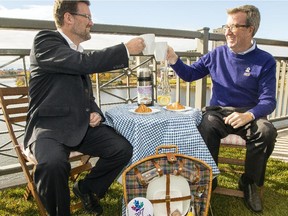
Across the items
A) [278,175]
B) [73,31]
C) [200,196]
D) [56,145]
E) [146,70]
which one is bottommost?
[278,175]

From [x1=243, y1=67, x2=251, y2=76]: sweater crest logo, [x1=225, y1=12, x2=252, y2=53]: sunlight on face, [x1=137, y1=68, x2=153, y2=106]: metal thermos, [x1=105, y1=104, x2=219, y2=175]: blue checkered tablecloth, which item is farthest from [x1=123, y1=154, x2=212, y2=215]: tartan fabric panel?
[x1=225, y1=12, x2=252, y2=53]: sunlight on face

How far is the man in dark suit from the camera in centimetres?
160

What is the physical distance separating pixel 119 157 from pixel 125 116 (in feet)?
1.16

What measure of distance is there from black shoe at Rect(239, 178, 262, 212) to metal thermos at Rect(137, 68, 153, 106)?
1.14 metres

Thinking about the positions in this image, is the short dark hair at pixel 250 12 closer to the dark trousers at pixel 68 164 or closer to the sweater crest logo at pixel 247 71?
the sweater crest logo at pixel 247 71

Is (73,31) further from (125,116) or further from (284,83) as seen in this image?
(284,83)

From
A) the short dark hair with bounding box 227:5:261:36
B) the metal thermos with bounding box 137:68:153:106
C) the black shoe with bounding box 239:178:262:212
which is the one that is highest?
the short dark hair with bounding box 227:5:261:36

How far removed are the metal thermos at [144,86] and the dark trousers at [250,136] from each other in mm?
500

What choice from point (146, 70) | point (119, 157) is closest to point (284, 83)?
point (146, 70)

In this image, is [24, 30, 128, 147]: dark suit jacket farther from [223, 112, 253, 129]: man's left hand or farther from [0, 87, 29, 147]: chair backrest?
[223, 112, 253, 129]: man's left hand

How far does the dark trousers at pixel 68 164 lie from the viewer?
155cm

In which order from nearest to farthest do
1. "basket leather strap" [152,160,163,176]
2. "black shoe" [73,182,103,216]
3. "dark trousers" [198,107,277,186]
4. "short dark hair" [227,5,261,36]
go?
"basket leather strap" [152,160,163,176] < "dark trousers" [198,107,277,186] < "black shoe" [73,182,103,216] < "short dark hair" [227,5,261,36]

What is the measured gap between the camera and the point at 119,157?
1895 millimetres

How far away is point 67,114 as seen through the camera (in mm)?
1753
